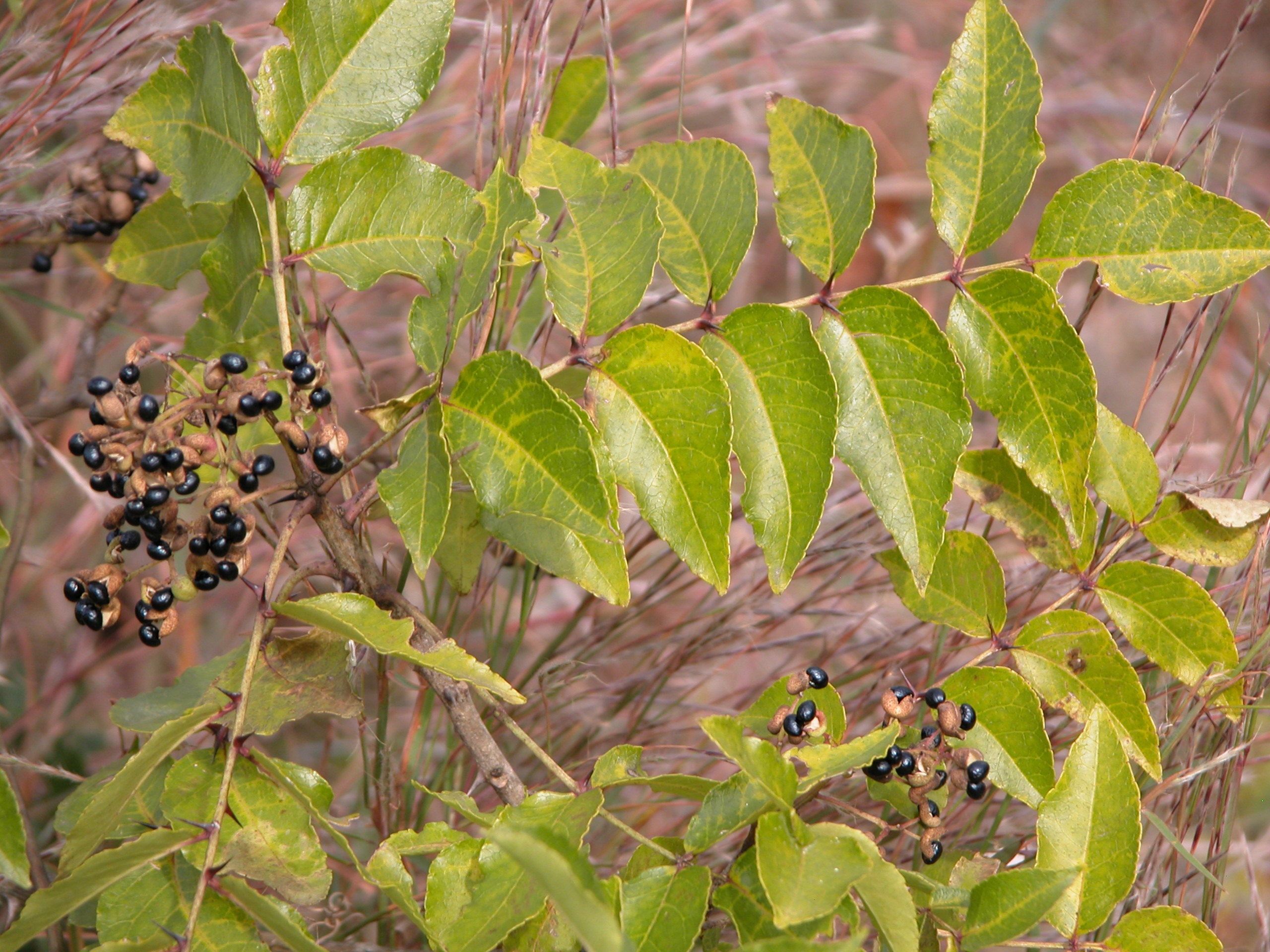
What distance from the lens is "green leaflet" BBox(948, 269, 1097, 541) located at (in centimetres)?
98

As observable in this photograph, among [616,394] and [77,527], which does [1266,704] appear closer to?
[616,394]

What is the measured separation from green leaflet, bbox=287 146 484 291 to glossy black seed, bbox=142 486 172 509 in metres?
0.23

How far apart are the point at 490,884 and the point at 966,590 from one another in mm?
558

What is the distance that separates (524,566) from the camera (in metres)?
1.40

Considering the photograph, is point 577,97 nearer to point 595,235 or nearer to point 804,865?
point 595,235

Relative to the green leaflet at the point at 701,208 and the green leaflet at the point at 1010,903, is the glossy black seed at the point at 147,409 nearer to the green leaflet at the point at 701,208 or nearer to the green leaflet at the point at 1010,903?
the green leaflet at the point at 701,208

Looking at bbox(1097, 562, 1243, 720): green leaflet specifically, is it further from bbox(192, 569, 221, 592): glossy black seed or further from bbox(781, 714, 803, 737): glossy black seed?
bbox(192, 569, 221, 592): glossy black seed

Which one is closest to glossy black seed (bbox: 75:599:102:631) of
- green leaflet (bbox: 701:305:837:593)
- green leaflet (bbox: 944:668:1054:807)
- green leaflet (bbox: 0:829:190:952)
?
green leaflet (bbox: 0:829:190:952)

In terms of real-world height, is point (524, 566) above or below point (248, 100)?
below

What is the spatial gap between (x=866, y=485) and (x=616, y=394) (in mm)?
236

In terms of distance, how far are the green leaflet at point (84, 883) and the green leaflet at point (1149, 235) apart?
3.00 ft

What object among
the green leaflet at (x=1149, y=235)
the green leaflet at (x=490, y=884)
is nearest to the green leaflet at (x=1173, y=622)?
the green leaflet at (x=1149, y=235)

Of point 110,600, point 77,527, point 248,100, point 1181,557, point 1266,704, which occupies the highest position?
point 248,100

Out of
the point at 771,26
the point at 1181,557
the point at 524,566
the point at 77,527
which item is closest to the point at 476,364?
the point at 524,566
